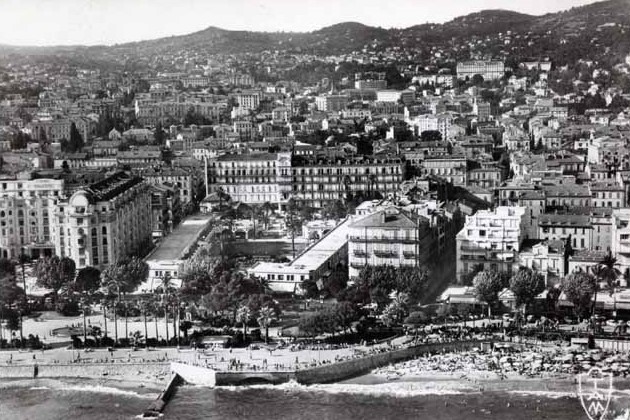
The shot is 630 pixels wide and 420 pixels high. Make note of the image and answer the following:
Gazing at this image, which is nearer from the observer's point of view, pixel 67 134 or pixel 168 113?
pixel 67 134

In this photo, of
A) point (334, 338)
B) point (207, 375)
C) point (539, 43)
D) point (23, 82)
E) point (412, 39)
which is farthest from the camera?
point (412, 39)

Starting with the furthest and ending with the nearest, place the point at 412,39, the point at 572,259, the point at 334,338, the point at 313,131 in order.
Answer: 1. the point at 412,39
2. the point at 313,131
3. the point at 572,259
4. the point at 334,338

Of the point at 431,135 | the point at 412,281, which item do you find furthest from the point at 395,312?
the point at 431,135

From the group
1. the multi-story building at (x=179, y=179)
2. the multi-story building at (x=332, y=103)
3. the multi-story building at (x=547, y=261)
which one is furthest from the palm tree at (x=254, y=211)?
the multi-story building at (x=332, y=103)

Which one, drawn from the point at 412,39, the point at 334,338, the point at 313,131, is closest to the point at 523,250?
the point at 334,338

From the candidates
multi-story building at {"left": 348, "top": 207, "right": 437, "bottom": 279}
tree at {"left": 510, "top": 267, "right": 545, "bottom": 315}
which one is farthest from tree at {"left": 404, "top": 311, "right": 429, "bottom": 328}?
multi-story building at {"left": 348, "top": 207, "right": 437, "bottom": 279}

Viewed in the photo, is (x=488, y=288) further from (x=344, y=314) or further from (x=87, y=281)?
(x=87, y=281)

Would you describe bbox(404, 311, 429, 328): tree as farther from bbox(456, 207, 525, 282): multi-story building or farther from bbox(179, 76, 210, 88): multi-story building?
bbox(179, 76, 210, 88): multi-story building

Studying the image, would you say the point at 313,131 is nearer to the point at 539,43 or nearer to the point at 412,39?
the point at 539,43
